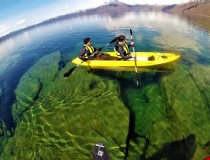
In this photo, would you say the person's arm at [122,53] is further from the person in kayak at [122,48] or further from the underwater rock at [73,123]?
the underwater rock at [73,123]

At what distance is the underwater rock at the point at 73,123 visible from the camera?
10.6m

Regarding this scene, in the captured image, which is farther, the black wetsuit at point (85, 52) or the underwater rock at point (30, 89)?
the black wetsuit at point (85, 52)

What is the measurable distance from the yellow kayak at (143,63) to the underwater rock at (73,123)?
1.54m

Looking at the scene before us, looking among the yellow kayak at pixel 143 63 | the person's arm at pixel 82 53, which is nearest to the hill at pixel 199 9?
the yellow kayak at pixel 143 63

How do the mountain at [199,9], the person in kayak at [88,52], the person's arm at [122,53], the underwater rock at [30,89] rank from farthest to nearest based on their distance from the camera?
the mountain at [199,9] → the person in kayak at [88,52] → the person's arm at [122,53] → the underwater rock at [30,89]

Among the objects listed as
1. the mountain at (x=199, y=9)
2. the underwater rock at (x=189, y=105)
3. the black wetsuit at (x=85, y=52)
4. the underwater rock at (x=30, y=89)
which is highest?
the black wetsuit at (x=85, y=52)

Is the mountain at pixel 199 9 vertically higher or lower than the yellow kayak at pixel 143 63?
lower

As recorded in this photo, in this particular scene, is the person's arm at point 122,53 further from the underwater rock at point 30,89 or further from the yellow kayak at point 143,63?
the underwater rock at point 30,89

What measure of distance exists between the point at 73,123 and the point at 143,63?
747 cm

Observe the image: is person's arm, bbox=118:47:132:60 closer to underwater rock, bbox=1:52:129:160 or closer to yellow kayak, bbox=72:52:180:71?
yellow kayak, bbox=72:52:180:71

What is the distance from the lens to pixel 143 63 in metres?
16.9

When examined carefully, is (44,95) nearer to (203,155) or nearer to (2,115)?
(2,115)

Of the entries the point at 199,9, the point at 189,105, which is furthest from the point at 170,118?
the point at 199,9

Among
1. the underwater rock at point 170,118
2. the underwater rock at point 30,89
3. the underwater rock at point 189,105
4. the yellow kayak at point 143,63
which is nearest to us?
the underwater rock at point 170,118
